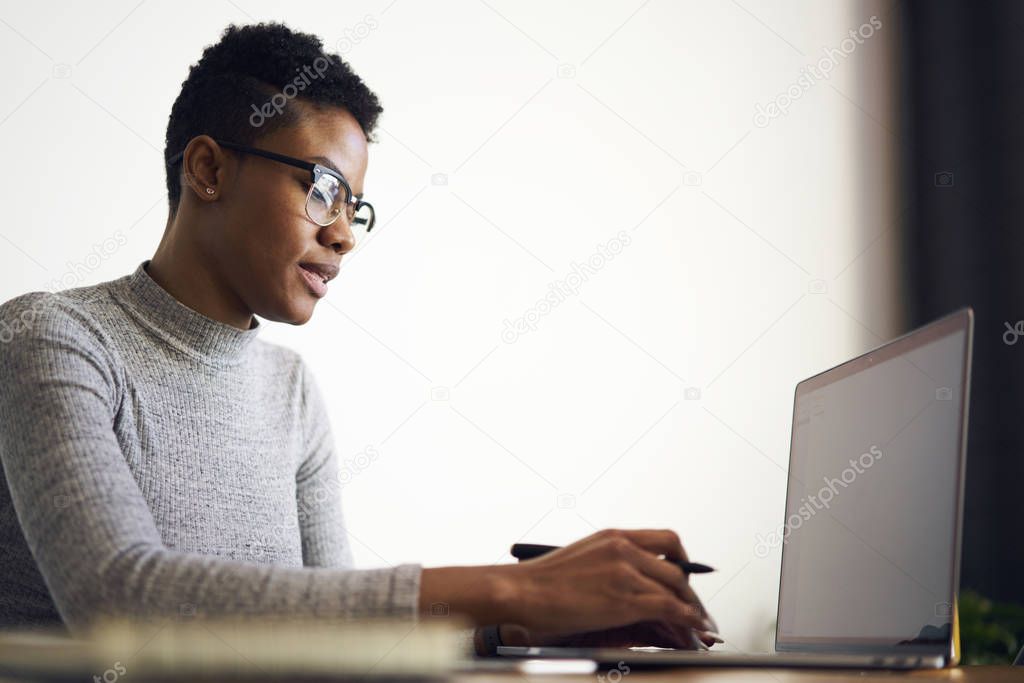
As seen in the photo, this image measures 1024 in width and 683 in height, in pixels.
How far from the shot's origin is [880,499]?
3.18ft

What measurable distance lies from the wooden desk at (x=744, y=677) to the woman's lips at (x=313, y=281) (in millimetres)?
727

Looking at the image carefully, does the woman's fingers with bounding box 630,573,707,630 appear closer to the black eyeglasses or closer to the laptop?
the laptop

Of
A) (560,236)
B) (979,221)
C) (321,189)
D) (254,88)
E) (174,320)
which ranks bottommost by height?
(174,320)

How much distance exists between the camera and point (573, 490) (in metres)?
2.77

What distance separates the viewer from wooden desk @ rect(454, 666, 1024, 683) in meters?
0.74

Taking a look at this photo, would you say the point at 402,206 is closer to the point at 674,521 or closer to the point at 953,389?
the point at 674,521

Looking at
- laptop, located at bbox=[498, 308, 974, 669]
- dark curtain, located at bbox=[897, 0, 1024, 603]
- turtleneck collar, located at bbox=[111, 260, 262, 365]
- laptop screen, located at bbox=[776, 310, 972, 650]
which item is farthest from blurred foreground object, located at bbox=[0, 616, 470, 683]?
dark curtain, located at bbox=[897, 0, 1024, 603]

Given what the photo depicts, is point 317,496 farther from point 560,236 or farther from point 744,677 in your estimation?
point 560,236

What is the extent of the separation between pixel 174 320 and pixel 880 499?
36.6 inches

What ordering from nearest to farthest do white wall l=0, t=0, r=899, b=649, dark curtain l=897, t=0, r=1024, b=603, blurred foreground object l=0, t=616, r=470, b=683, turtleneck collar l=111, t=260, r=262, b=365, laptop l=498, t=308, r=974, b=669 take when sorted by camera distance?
1. blurred foreground object l=0, t=616, r=470, b=683
2. laptop l=498, t=308, r=974, b=669
3. turtleneck collar l=111, t=260, r=262, b=365
4. white wall l=0, t=0, r=899, b=649
5. dark curtain l=897, t=0, r=1024, b=603

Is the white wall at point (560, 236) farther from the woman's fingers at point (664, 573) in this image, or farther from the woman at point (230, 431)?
the woman's fingers at point (664, 573)

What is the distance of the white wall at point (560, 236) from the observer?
2.45 metres

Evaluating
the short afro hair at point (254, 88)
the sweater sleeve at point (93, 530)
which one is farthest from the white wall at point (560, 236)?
the sweater sleeve at point (93, 530)

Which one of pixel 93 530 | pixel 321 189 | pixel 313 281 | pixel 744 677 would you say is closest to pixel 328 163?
pixel 321 189
